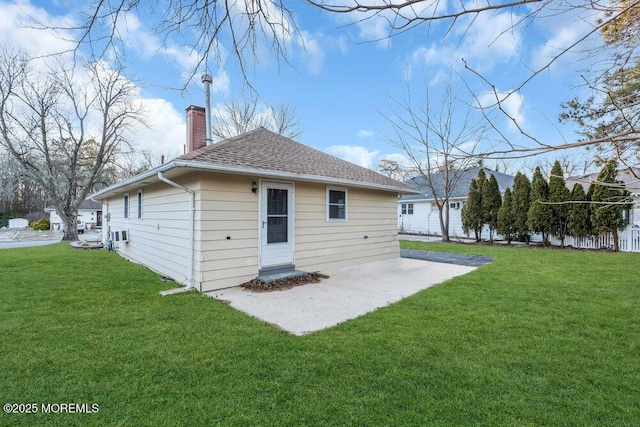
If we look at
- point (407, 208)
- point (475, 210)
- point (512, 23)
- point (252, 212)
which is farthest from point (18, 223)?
point (512, 23)

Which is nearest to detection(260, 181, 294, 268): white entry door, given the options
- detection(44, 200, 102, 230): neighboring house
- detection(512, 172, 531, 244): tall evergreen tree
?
detection(512, 172, 531, 244): tall evergreen tree

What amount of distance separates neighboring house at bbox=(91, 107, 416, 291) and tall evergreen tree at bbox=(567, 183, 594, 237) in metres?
7.49

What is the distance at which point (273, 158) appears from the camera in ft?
22.7

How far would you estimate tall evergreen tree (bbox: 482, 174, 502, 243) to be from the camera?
14039 mm

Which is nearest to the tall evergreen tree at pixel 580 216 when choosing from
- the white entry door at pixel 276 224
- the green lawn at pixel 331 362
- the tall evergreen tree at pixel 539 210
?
the tall evergreen tree at pixel 539 210

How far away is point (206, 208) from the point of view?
18.1ft

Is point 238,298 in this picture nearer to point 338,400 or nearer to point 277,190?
point 277,190

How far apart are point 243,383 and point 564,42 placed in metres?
3.42

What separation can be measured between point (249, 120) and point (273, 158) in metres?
15.9

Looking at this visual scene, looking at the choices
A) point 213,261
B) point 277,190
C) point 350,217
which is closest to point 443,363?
point 213,261

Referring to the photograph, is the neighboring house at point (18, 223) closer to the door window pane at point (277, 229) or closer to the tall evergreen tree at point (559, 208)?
the door window pane at point (277, 229)

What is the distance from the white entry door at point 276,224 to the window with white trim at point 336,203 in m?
1.26

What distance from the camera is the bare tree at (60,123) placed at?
1491cm

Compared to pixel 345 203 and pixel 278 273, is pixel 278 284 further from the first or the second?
pixel 345 203
